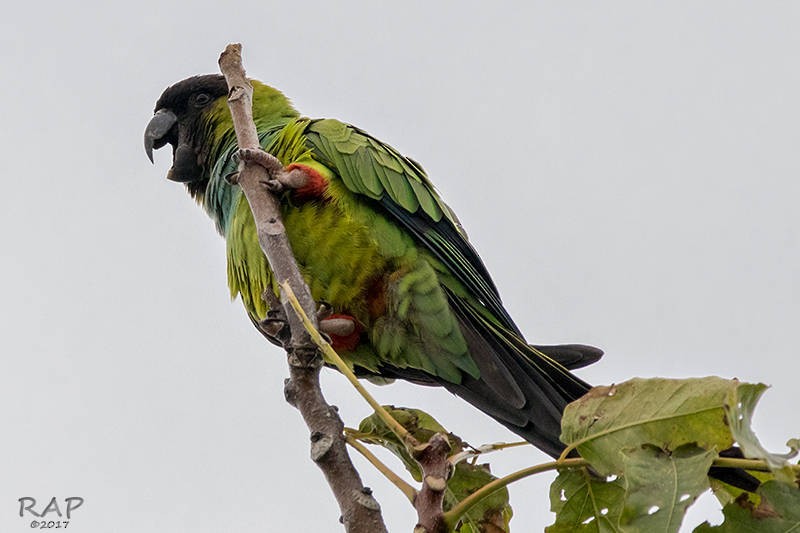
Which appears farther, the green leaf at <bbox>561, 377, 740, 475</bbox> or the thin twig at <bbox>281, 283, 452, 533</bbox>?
the green leaf at <bbox>561, 377, 740, 475</bbox>

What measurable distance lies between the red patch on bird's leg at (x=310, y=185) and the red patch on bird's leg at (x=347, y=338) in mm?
517

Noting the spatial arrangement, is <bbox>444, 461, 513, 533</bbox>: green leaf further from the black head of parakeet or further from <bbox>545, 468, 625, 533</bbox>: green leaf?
the black head of parakeet

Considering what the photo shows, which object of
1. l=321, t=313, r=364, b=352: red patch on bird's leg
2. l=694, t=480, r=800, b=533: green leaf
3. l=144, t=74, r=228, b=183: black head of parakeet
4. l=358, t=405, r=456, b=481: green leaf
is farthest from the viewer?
l=144, t=74, r=228, b=183: black head of parakeet

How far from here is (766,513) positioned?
1922mm

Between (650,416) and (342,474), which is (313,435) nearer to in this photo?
(342,474)

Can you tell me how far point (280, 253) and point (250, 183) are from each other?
466 mm

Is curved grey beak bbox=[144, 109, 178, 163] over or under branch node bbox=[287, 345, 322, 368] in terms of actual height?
over

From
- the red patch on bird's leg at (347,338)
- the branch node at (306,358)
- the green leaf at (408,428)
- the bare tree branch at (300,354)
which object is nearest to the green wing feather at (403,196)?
the red patch on bird's leg at (347,338)

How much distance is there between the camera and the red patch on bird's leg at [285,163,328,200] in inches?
151

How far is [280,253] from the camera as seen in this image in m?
2.73

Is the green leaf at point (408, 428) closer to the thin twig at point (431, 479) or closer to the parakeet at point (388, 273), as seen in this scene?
the thin twig at point (431, 479)

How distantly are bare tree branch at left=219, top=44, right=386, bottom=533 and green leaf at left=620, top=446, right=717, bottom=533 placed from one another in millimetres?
536

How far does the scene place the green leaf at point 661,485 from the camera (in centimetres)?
183

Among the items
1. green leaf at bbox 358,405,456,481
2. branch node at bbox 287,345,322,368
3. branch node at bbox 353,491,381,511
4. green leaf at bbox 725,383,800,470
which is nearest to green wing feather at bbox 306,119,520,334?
green leaf at bbox 358,405,456,481
